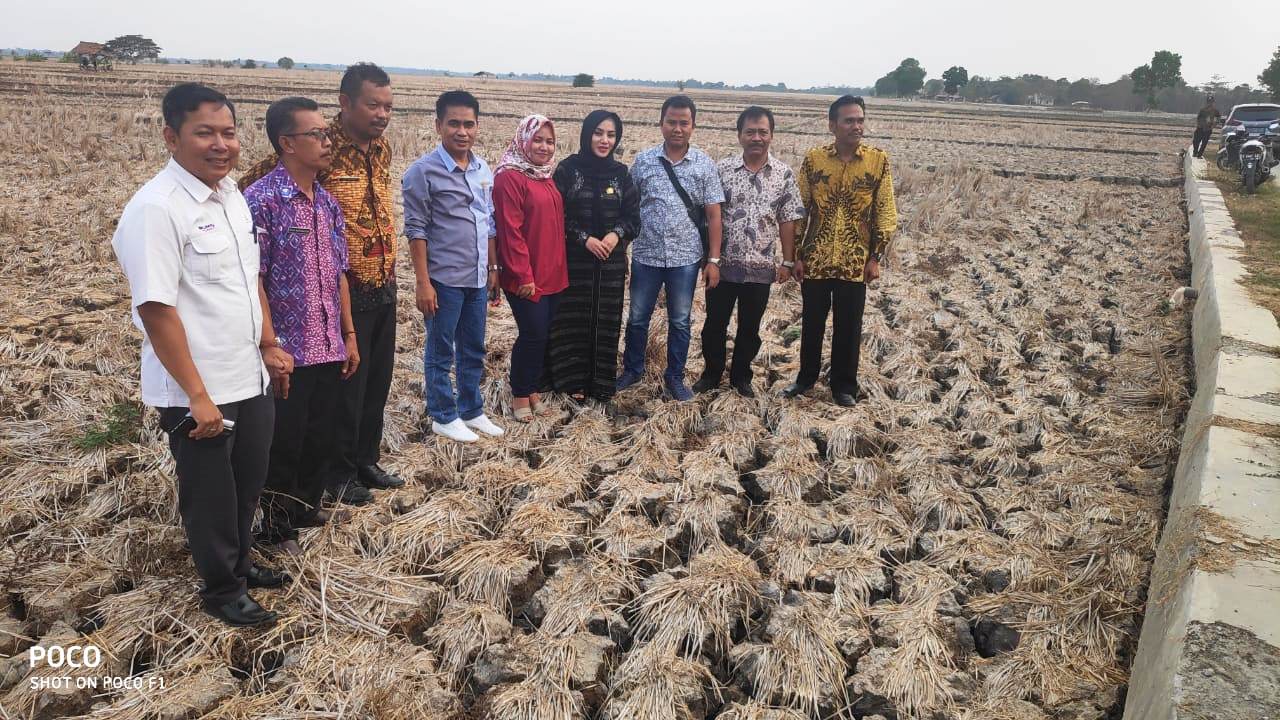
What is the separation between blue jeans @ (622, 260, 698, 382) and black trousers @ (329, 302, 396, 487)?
1.37 metres

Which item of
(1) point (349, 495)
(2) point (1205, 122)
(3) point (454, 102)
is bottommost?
(1) point (349, 495)

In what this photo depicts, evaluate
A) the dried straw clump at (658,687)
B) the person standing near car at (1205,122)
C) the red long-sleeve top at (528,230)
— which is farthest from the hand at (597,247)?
the person standing near car at (1205,122)

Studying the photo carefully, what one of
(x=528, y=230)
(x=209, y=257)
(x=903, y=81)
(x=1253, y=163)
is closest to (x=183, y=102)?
(x=209, y=257)

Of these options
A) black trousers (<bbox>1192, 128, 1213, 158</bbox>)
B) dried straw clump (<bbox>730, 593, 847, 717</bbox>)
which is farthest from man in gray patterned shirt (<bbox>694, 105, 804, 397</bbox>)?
black trousers (<bbox>1192, 128, 1213, 158</bbox>)

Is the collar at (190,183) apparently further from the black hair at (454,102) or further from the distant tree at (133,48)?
the distant tree at (133,48)

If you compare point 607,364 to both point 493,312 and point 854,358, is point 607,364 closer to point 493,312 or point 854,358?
point 854,358

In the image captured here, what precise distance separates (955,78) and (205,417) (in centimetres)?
10160

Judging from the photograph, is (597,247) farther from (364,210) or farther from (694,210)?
(364,210)

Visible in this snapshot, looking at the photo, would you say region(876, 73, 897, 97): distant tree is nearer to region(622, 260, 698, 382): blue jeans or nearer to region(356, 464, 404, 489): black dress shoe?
region(622, 260, 698, 382): blue jeans

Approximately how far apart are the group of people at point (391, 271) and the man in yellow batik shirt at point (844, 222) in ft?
0.04

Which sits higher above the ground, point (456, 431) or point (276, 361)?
point (276, 361)

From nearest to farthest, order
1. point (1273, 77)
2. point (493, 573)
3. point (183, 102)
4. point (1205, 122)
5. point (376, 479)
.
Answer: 1. point (183, 102)
2. point (493, 573)
3. point (376, 479)
4. point (1205, 122)
5. point (1273, 77)

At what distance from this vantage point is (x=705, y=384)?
419 centimetres

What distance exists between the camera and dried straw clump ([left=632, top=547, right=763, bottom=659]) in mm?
2336
